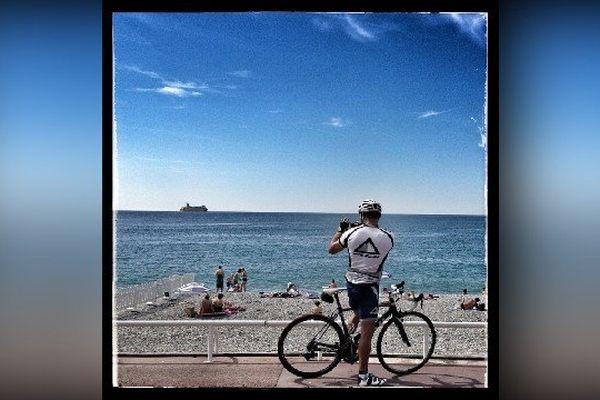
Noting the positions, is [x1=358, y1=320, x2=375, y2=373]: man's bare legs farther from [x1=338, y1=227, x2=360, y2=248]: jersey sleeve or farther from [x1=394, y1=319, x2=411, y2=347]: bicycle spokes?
[x1=338, y1=227, x2=360, y2=248]: jersey sleeve

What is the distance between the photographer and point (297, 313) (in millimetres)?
3939

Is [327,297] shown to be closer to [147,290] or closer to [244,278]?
[244,278]

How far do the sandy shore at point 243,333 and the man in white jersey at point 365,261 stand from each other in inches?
4.5

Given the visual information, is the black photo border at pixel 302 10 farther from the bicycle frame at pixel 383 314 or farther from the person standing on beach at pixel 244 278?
the person standing on beach at pixel 244 278

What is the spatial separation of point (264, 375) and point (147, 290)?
0.90 m

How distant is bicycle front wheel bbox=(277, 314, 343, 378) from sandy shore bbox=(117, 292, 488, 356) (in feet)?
0.21

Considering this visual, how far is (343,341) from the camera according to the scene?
3961 millimetres

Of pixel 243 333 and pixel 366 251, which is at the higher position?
pixel 366 251

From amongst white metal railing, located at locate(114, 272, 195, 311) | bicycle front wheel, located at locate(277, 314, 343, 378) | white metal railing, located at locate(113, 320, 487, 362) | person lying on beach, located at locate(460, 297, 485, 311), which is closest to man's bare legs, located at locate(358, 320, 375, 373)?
bicycle front wheel, located at locate(277, 314, 343, 378)
